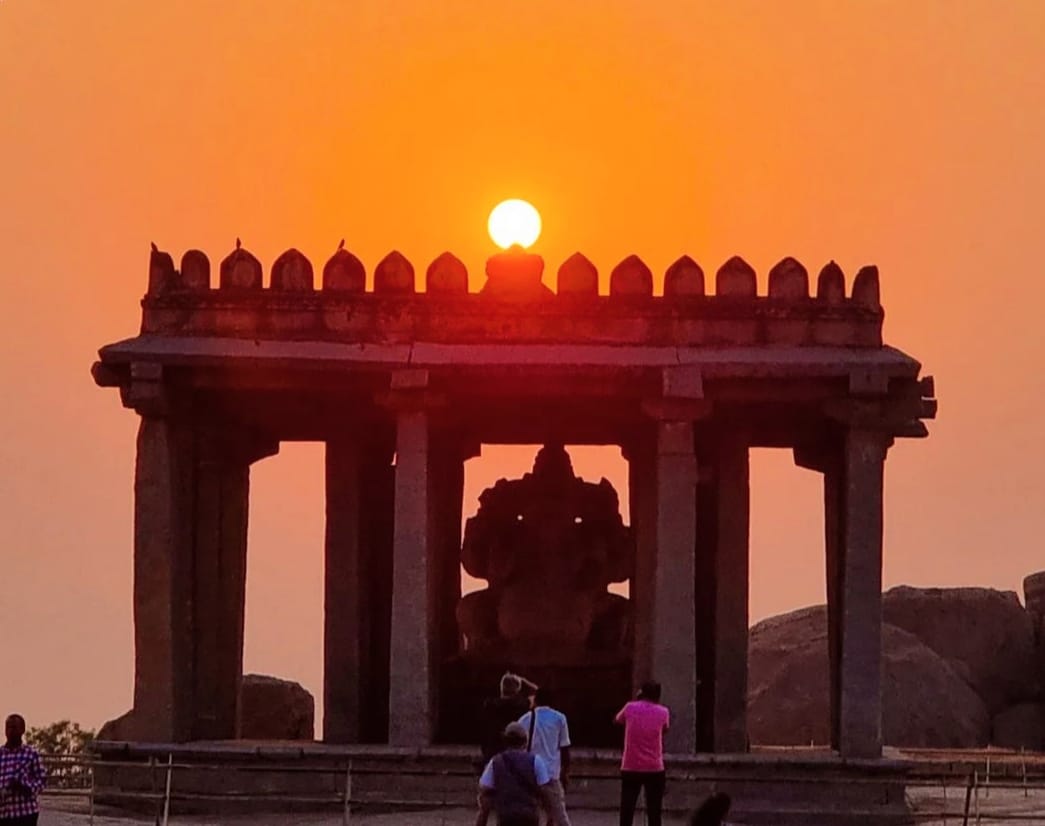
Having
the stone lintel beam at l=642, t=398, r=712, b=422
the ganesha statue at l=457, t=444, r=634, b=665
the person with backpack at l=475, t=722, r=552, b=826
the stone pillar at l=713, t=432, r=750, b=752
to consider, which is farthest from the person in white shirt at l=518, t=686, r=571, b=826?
the ganesha statue at l=457, t=444, r=634, b=665

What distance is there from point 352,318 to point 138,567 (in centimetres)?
365

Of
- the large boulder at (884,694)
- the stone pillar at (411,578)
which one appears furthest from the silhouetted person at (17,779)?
the large boulder at (884,694)

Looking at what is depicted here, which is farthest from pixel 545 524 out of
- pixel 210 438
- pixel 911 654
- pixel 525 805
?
pixel 911 654

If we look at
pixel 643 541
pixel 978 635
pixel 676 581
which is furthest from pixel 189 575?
pixel 978 635

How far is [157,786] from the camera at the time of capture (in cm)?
2800

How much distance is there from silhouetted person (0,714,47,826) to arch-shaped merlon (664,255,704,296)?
11210 mm

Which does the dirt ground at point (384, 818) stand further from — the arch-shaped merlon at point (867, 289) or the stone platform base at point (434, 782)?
the arch-shaped merlon at point (867, 289)

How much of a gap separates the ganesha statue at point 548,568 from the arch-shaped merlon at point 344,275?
545 centimetres

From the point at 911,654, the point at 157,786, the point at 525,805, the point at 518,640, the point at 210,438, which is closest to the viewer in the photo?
the point at 525,805

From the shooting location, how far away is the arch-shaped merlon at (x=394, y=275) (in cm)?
2873

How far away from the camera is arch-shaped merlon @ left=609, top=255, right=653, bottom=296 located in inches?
1129

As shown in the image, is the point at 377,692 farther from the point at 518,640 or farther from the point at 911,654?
the point at 911,654

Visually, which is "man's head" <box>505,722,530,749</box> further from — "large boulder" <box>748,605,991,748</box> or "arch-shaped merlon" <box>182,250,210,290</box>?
"large boulder" <box>748,605,991,748</box>

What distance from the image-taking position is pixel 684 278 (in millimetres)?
28859
